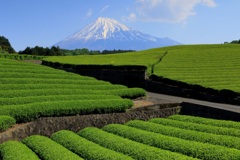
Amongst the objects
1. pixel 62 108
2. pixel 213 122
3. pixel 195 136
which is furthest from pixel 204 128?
pixel 62 108

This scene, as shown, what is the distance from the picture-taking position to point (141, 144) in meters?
12.6

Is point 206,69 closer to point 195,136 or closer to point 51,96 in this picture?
point 51,96

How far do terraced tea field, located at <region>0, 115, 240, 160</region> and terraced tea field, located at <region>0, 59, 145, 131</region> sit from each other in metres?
2.02

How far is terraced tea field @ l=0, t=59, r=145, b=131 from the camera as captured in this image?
16609 mm

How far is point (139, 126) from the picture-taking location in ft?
53.3

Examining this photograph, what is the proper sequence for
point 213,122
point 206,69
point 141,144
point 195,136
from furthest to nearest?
point 206,69, point 213,122, point 195,136, point 141,144

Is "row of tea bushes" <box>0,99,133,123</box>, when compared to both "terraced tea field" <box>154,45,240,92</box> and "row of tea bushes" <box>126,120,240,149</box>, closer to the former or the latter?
Answer: "row of tea bushes" <box>126,120,240,149</box>

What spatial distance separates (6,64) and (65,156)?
773 inches

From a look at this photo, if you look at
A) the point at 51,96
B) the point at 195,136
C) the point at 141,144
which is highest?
the point at 51,96

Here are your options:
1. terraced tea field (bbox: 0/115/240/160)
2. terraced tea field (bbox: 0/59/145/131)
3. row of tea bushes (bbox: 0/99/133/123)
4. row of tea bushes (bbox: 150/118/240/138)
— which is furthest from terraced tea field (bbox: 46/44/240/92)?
terraced tea field (bbox: 0/115/240/160)

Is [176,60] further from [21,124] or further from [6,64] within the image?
[21,124]

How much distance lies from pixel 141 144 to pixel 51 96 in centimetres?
840

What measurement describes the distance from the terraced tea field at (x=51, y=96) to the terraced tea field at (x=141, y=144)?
2.02 metres

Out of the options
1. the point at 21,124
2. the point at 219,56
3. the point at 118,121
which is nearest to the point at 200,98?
the point at 118,121
